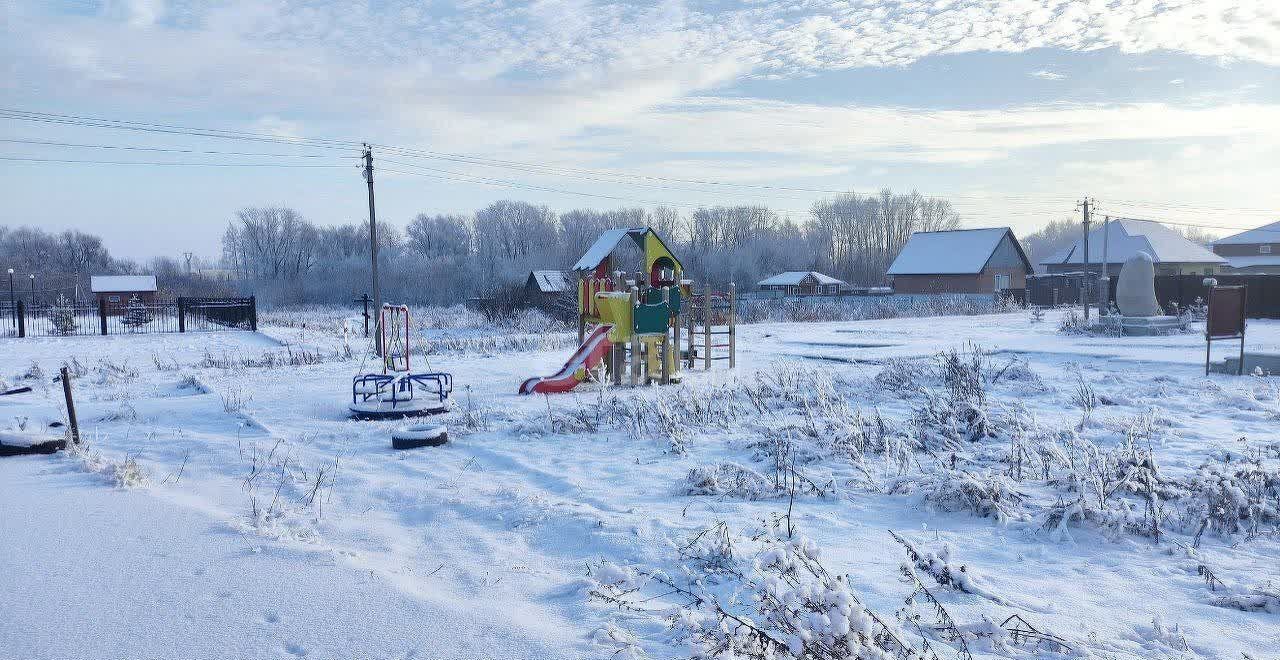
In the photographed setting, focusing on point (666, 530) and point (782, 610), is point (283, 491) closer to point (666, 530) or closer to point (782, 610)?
point (666, 530)

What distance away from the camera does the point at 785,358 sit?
17.5 metres

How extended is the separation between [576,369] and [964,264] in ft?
146

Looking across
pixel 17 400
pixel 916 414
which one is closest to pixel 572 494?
pixel 916 414

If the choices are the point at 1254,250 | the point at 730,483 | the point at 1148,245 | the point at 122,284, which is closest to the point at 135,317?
the point at 122,284

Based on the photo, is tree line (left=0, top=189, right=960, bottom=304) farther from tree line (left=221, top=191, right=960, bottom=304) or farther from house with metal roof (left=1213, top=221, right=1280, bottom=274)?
house with metal roof (left=1213, top=221, right=1280, bottom=274)

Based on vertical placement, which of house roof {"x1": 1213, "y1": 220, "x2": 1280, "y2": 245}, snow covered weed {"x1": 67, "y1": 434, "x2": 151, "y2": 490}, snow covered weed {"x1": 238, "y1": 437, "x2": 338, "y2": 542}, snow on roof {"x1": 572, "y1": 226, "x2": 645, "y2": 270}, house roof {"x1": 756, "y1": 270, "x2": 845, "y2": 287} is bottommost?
snow covered weed {"x1": 238, "y1": 437, "x2": 338, "y2": 542}

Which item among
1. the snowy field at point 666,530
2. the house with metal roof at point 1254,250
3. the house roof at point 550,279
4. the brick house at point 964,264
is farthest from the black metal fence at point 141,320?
the house with metal roof at point 1254,250

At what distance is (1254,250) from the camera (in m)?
63.7

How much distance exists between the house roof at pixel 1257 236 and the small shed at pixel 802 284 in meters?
33.9

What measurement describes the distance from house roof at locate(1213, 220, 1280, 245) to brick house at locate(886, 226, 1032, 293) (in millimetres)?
26593

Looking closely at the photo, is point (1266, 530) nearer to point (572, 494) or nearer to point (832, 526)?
point (832, 526)

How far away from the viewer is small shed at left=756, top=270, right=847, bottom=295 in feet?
197

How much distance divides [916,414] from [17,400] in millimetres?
13241

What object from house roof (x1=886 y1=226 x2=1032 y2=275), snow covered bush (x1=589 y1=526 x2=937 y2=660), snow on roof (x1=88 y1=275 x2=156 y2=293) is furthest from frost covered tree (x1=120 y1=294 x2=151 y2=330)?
house roof (x1=886 y1=226 x2=1032 y2=275)
